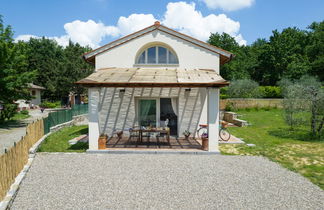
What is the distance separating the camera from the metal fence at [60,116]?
14.6 metres

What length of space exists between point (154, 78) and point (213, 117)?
3.78 m

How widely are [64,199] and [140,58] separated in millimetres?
10230

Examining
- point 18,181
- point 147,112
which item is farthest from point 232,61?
point 18,181

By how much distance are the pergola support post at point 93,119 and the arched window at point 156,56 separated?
4.55 meters

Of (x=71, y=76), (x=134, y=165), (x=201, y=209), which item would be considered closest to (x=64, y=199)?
(x=134, y=165)

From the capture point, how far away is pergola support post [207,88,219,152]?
10500mm

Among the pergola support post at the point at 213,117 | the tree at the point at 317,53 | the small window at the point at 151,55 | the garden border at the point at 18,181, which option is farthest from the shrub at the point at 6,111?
the tree at the point at 317,53

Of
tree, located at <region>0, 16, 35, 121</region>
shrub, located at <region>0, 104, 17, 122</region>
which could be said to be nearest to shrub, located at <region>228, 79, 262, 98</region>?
tree, located at <region>0, 16, 35, 121</region>

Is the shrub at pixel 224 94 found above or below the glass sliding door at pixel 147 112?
above

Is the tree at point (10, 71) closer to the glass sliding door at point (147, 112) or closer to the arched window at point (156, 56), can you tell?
the arched window at point (156, 56)

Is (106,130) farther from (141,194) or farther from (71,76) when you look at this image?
(71,76)

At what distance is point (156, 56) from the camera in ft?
46.2

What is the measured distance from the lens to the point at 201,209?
5.38 m

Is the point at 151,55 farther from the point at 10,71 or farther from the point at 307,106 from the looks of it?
the point at 10,71
